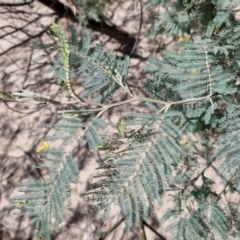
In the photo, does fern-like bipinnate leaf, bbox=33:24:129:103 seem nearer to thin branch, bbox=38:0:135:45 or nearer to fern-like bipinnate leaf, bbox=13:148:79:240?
fern-like bipinnate leaf, bbox=13:148:79:240

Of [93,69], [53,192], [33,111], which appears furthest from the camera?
[33,111]

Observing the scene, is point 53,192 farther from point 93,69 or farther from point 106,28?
point 106,28

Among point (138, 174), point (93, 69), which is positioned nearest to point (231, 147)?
point (138, 174)

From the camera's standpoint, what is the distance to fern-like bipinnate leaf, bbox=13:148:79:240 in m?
0.85

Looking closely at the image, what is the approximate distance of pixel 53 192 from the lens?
0.86 m

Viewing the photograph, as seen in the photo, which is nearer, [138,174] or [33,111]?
[138,174]

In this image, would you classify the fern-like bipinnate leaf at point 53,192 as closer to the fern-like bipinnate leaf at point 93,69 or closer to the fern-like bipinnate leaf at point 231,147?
the fern-like bipinnate leaf at point 93,69

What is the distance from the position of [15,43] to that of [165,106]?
69.5 inches

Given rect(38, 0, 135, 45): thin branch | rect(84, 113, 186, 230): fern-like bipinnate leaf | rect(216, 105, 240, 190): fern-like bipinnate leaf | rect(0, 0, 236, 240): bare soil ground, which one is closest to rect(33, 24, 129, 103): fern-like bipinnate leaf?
rect(84, 113, 186, 230): fern-like bipinnate leaf

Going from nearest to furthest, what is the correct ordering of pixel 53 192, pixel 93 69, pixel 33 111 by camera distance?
pixel 53 192
pixel 93 69
pixel 33 111

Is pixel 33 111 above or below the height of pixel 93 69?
above

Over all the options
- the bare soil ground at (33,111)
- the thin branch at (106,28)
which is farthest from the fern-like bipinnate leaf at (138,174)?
the thin branch at (106,28)

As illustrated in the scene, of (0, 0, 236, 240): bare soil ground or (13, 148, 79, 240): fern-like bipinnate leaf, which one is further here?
(0, 0, 236, 240): bare soil ground

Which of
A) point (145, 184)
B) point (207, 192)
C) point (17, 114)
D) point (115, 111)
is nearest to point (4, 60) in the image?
point (17, 114)
